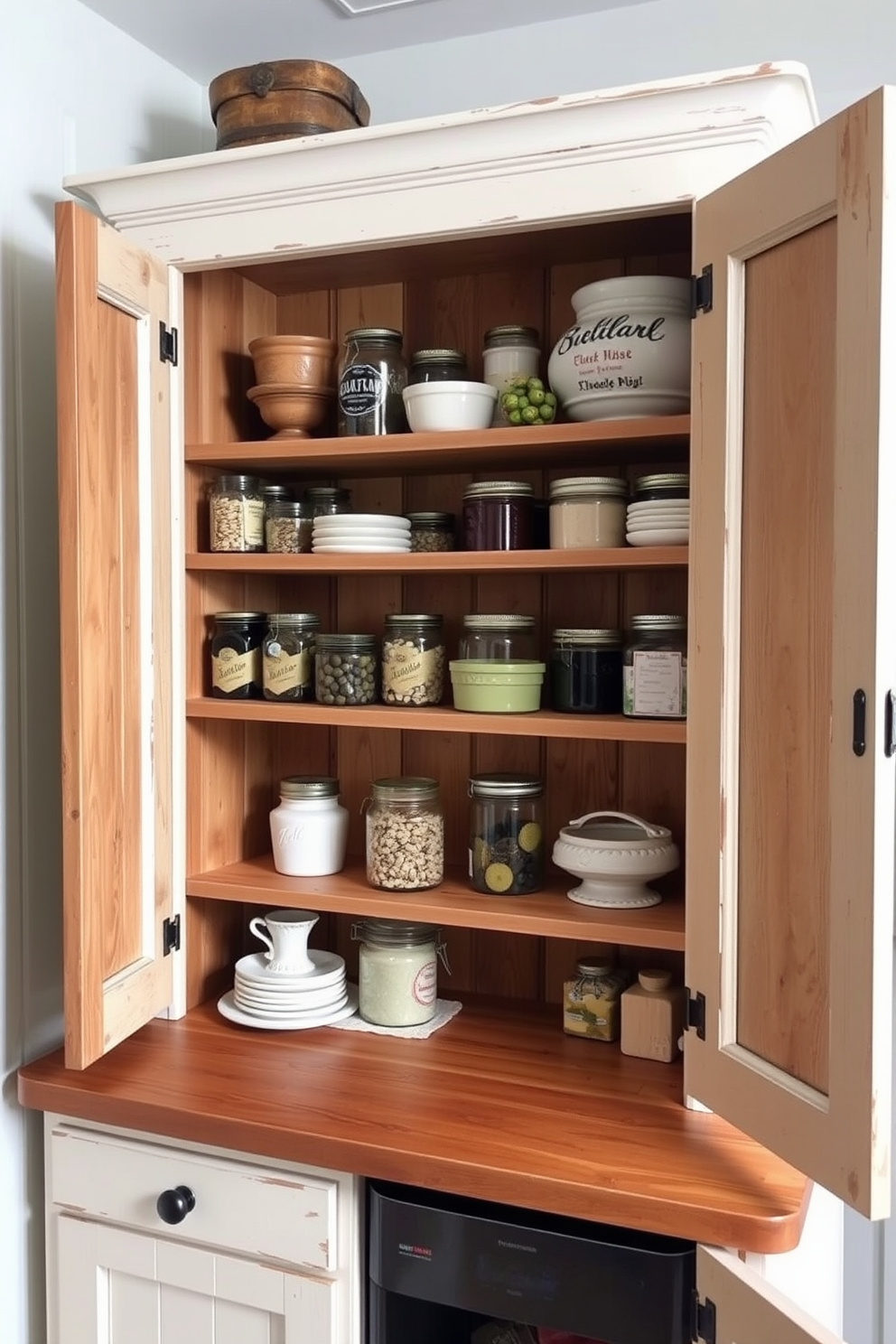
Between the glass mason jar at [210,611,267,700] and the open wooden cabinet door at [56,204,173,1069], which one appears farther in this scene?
the glass mason jar at [210,611,267,700]

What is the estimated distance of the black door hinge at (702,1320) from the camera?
1213 mm

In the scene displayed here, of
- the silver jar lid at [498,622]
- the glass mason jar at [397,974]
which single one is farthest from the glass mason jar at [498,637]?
the glass mason jar at [397,974]

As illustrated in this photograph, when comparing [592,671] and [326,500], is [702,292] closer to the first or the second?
[592,671]

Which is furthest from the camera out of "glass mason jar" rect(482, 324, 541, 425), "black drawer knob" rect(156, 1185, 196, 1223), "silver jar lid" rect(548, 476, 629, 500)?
"glass mason jar" rect(482, 324, 541, 425)

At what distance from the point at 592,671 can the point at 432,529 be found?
0.36m

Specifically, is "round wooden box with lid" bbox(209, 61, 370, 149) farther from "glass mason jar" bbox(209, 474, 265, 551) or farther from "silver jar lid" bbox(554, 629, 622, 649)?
"silver jar lid" bbox(554, 629, 622, 649)

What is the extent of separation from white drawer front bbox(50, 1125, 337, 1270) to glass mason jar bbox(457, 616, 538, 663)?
768 millimetres

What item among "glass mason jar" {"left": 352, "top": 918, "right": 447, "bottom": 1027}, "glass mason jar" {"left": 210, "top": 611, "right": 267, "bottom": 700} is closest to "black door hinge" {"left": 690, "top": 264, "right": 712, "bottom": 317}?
"glass mason jar" {"left": 210, "top": 611, "right": 267, "bottom": 700}

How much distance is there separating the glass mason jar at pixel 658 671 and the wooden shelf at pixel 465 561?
88 millimetres

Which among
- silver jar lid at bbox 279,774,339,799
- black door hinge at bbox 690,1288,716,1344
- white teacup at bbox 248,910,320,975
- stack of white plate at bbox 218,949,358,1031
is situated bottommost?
black door hinge at bbox 690,1288,716,1344

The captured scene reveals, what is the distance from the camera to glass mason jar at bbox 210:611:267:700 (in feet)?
5.77

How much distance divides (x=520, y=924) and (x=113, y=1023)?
1.88 feet

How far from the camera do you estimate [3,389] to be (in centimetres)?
161

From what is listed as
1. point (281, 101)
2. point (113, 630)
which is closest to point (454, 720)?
point (113, 630)
